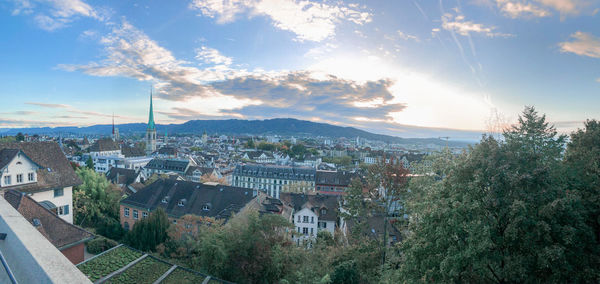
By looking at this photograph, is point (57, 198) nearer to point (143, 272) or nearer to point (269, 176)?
point (143, 272)

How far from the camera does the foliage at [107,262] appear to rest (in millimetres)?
7486

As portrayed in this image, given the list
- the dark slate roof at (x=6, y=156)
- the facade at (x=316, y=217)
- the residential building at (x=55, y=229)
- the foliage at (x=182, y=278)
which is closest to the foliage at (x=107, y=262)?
the foliage at (x=182, y=278)

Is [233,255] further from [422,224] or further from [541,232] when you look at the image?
[541,232]

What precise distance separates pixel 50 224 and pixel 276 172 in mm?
57155

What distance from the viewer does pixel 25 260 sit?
2826 mm

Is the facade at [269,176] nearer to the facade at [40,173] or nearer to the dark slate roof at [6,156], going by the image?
the facade at [40,173]

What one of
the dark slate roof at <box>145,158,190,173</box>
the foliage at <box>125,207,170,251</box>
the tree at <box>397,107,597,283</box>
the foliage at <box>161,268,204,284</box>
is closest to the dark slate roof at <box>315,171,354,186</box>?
the dark slate roof at <box>145,158,190,173</box>

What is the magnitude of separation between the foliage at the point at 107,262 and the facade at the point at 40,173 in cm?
1725

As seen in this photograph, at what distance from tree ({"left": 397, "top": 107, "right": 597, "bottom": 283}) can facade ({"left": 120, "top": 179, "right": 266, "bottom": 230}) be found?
806 inches

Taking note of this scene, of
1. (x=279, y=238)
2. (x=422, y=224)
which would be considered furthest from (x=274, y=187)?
(x=422, y=224)

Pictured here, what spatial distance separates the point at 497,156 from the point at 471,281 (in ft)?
15.7

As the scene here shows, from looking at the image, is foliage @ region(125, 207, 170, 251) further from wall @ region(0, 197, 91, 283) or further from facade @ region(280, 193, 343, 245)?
wall @ region(0, 197, 91, 283)

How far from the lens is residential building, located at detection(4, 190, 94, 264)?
13.7 m

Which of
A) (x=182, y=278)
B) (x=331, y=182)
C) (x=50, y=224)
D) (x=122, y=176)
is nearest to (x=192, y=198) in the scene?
(x=50, y=224)
